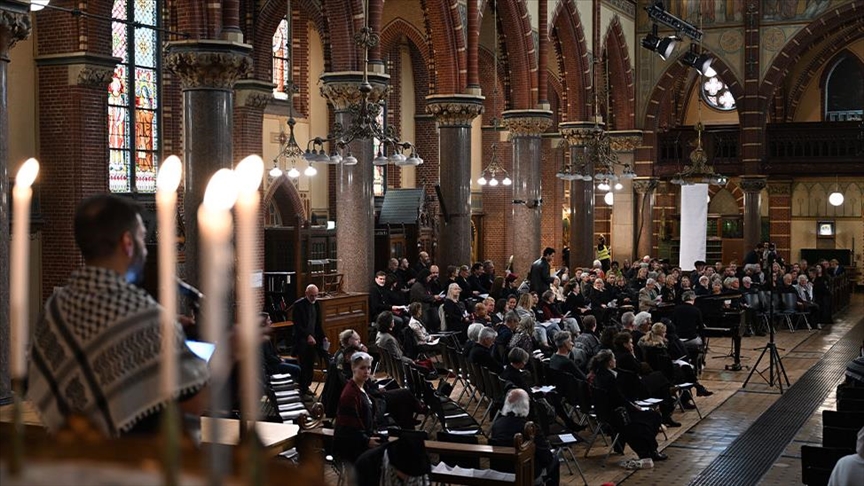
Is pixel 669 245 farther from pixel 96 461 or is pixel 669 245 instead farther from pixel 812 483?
pixel 96 461

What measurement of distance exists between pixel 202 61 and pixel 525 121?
40.9 feet

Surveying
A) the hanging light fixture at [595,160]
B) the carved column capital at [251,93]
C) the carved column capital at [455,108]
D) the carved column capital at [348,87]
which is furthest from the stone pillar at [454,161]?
the carved column capital at [251,93]

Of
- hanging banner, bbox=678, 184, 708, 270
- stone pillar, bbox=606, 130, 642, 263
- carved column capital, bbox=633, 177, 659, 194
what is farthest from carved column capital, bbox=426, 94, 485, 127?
carved column capital, bbox=633, 177, 659, 194

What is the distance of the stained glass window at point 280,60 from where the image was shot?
83.5 feet

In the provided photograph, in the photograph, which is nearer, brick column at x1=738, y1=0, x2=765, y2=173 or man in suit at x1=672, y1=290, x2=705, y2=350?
man in suit at x1=672, y1=290, x2=705, y2=350

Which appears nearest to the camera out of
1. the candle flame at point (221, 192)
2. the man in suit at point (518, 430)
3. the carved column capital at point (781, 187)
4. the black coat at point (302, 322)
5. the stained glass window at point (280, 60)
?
the candle flame at point (221, 192)

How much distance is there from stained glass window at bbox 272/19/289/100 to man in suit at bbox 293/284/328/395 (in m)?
11.9

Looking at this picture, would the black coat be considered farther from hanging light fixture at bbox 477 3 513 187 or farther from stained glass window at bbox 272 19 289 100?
stained glass window at bbox 272 19 289 100

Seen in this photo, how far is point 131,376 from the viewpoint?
2.77 metres

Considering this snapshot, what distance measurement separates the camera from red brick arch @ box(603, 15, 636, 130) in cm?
3319

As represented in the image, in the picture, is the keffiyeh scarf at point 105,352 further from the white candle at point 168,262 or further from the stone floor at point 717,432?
the stone floor at point 717,432

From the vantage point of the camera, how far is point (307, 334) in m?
14.0

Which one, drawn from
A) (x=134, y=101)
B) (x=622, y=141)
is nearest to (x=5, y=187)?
(x=134, y=101)

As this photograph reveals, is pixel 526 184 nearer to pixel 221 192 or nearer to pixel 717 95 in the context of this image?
pixel 717 95
